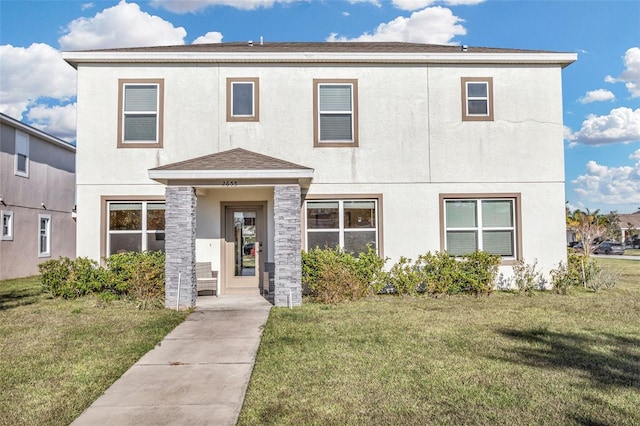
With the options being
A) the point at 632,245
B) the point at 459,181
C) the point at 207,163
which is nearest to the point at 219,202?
the point at 207,163

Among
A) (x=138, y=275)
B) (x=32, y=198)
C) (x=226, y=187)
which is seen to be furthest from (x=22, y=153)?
(x=226, y=187)

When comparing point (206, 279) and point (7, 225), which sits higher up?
point (7, 225)

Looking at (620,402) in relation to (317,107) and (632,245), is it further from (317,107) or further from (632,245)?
(632,245)

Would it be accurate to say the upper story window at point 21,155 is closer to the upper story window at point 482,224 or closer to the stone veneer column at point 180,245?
the stone veneer column at point 180,245

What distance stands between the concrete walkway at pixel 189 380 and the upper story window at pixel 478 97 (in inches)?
323

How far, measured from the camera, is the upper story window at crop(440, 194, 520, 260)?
1205 cm

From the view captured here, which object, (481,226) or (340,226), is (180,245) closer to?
(340,226)

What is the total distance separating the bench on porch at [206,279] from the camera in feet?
36.4

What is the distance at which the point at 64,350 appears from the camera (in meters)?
6.52

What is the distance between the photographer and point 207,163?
9992mm

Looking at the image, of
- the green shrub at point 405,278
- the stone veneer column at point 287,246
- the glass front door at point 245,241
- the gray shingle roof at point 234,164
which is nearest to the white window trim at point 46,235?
the glass front door at point 245,241

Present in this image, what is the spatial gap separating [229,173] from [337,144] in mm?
3524

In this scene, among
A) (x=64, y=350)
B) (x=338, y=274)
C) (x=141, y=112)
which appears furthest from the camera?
(x=141, y=112)

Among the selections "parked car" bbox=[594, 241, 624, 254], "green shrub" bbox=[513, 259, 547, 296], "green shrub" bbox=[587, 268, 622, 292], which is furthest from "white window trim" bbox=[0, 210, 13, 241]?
"parked car" bbox=[594, 241, 624, 254]
